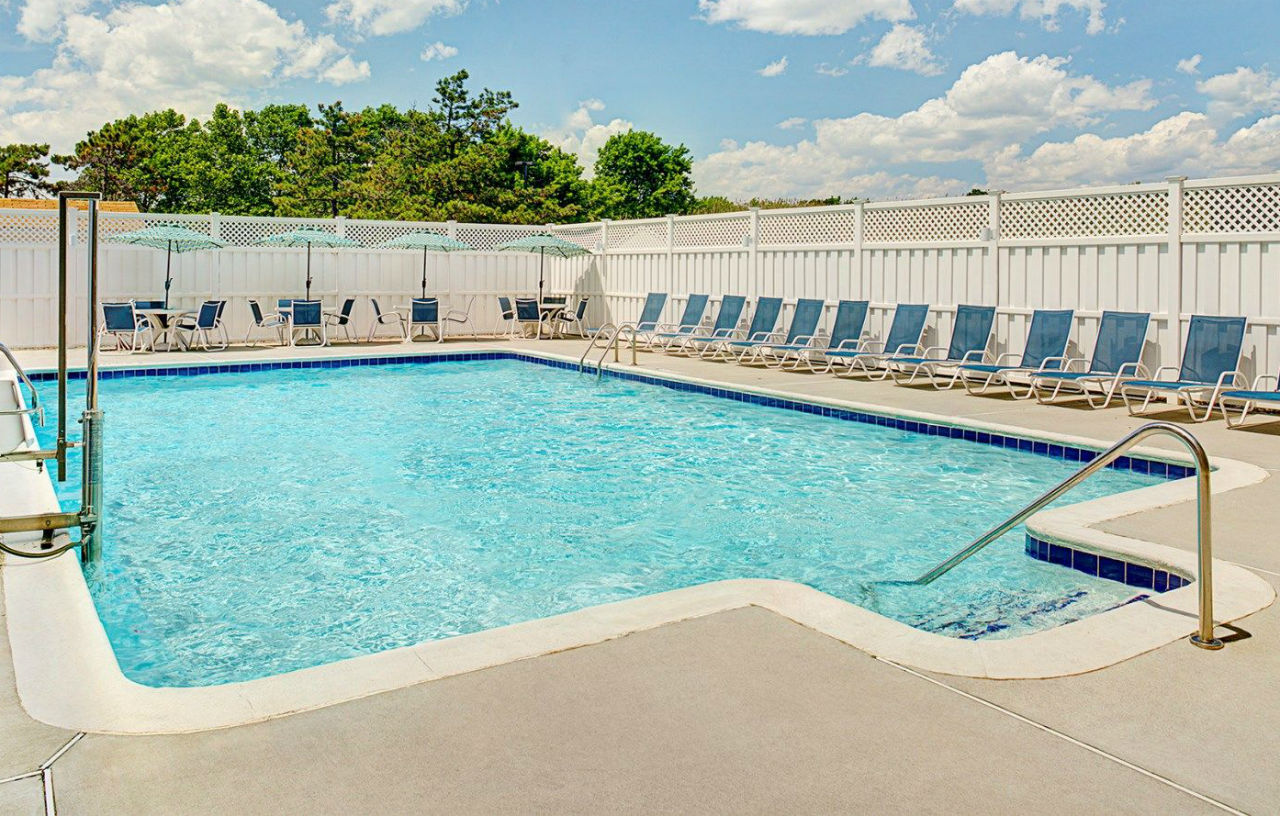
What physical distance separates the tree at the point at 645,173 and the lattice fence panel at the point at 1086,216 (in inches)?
1614

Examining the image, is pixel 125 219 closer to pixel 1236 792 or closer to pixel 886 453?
pixel 886 453

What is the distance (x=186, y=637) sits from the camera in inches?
149

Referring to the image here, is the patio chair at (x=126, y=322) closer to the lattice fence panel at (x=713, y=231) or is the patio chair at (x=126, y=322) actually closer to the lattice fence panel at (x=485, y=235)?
the lattice fence panel at (x=485, y=235)

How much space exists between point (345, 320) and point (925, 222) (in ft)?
28.8

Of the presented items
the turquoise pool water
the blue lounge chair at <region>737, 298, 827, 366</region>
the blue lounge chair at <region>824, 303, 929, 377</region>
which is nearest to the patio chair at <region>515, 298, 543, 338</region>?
the blue lounge chair at <region>737, 298, 827, 366</region>

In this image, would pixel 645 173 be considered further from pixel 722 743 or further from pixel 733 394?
pixel 722 743

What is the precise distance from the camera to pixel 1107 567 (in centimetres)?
400

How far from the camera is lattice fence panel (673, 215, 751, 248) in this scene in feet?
45.1

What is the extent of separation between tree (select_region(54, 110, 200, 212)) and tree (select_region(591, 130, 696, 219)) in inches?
769

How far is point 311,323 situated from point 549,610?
11.1 metres

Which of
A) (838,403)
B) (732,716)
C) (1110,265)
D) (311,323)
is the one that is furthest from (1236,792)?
(311,323)

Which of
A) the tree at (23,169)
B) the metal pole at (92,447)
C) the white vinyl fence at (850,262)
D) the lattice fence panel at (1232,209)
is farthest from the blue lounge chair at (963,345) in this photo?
the tree at (23,169)

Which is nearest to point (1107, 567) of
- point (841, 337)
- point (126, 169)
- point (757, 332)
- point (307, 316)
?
point (841, 337)

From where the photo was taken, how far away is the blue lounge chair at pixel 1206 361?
25.3 feet
